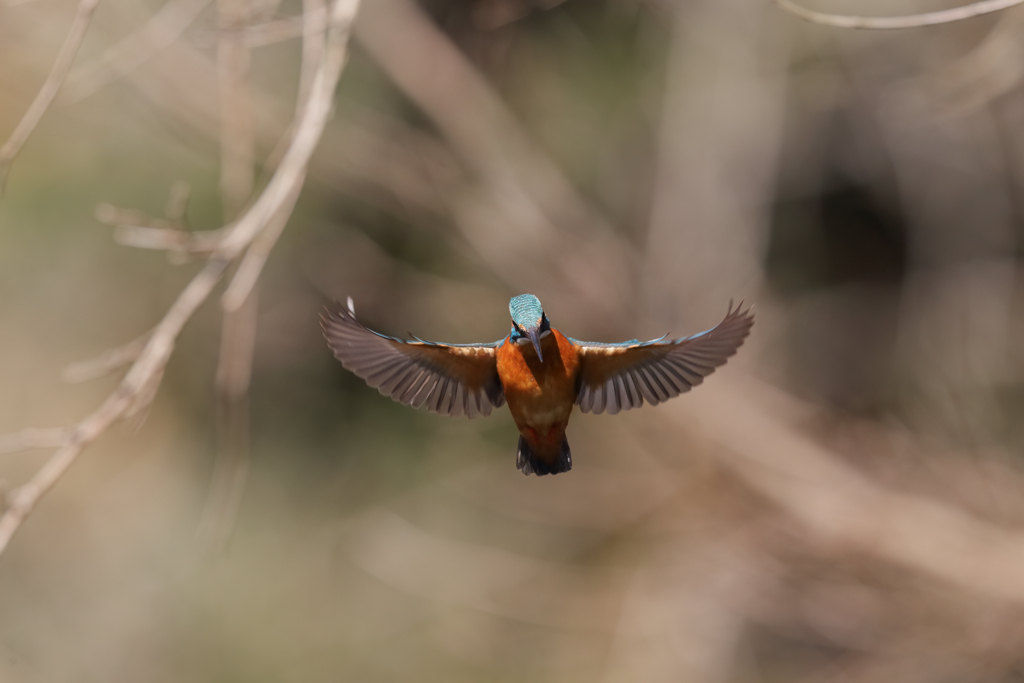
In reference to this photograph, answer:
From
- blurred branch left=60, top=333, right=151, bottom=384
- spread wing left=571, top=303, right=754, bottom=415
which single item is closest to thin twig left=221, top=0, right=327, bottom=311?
blurred branch left=60, top=333, right=151, bottom=384

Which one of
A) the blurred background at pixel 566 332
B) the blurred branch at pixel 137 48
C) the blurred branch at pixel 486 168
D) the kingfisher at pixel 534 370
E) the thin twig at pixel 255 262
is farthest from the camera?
the blurred branch at pixel 486 168

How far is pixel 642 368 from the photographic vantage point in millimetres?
1899

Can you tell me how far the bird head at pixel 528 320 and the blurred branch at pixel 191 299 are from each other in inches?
22.1

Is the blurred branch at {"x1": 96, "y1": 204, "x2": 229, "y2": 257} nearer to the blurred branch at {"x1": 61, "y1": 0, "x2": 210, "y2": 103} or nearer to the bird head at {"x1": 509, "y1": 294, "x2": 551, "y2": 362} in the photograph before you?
the blurred branch at {"x1": 61, "y1": 0, "x2": 210, "y2": 103}

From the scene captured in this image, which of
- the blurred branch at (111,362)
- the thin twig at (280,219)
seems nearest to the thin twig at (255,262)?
the thin twig at (280,219)

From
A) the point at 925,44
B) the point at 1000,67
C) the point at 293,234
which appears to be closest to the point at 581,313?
the point at 1000,67

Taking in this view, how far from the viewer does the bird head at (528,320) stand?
1.49 metres

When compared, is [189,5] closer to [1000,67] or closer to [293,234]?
[1000,67]

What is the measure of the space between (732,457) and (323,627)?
161 inches

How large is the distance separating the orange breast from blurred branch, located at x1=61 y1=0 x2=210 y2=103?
1.23 m

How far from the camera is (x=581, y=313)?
15.4 ft

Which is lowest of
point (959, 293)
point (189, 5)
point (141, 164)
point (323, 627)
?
point (323, 627)

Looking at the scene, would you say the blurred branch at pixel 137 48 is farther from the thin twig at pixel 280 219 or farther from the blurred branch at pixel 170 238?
the blurred branch at pixel 170 238

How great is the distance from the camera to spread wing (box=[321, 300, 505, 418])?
1740 mm
